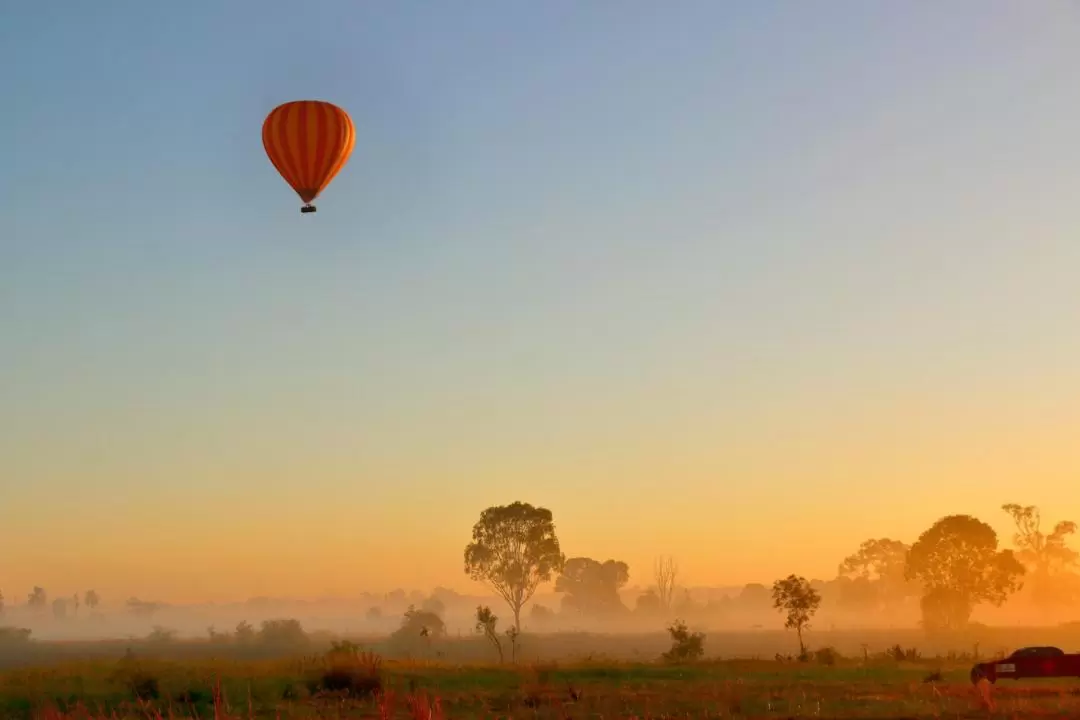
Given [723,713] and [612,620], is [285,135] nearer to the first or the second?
[723,713]

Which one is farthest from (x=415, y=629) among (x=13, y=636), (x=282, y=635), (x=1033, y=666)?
(x=1033, y=666)

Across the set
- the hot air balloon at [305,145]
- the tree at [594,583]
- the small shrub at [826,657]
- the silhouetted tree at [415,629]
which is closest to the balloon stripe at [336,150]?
the hot air balloon at [305,145]

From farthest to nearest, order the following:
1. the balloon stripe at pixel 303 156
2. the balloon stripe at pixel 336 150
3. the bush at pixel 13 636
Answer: the bush at pixel 13 636
the balloon stripe at pixel 336 150
the balloon stripe at pixel 303 156

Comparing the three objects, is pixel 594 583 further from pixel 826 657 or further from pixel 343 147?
pixel 343 147

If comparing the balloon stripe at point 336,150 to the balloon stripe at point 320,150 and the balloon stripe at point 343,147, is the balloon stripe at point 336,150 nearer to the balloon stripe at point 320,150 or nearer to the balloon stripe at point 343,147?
the balloon stripe at point 343,147

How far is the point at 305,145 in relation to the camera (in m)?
38.4

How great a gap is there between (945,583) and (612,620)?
363ft

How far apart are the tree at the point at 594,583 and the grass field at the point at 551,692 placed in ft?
477

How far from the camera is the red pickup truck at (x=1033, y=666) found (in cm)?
2962

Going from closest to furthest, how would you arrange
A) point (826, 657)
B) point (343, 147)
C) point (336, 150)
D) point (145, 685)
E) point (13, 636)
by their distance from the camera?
1. point (145, 685)
2. point (336, 150)
3. point (343, 147)
4. point (826, 657)
5. point (13, 636)

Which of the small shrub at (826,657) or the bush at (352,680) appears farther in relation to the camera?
the small shrub at (826,657)

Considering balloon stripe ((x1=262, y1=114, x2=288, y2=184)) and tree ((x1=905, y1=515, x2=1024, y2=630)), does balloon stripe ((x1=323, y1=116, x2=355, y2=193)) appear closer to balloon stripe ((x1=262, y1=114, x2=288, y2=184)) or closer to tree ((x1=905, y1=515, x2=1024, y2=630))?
balloon stripe ((x1=262, y1=114, x2=288, y2=184))

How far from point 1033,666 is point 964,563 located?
58.8 m

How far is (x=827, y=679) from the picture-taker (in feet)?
113
